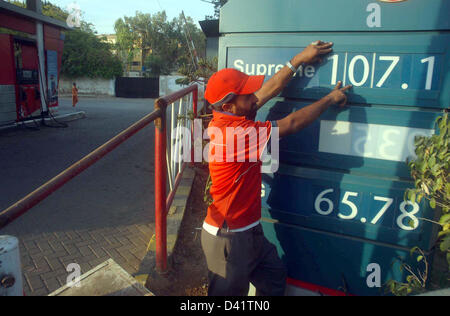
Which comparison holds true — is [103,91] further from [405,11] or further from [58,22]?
[405,11]

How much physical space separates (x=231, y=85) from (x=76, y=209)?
11.3 ft

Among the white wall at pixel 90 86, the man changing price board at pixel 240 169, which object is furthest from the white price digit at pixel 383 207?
the white wall at pixel 90 86

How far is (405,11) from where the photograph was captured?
211 cm

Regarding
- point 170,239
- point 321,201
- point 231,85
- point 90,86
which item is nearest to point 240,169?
point 231,85

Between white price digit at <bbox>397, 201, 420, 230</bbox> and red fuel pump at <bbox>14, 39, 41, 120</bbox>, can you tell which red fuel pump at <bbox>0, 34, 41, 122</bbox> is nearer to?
red fuel pump at <bbox>14, 39, 41, 120</bbox>

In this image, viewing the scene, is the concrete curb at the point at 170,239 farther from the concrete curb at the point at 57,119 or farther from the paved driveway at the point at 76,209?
the concrete curb at the point at 57,119

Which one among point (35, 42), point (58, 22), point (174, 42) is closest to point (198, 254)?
point (35, 42)

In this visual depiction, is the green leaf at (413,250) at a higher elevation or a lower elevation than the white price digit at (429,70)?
lower

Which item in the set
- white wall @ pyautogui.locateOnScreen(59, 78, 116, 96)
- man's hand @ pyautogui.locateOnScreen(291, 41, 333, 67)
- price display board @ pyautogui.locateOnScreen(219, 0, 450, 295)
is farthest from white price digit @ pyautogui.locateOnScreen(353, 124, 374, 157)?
white wall @ pyautogui.locateOnScreen(59, 78, 116, 96)

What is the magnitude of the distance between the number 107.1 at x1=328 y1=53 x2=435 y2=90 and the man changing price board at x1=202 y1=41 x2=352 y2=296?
8 cm

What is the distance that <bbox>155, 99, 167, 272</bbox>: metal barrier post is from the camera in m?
2.80

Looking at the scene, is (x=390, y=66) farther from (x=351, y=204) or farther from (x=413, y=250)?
(x=413, y=250)

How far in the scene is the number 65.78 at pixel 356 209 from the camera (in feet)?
7.42

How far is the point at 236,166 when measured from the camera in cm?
227
